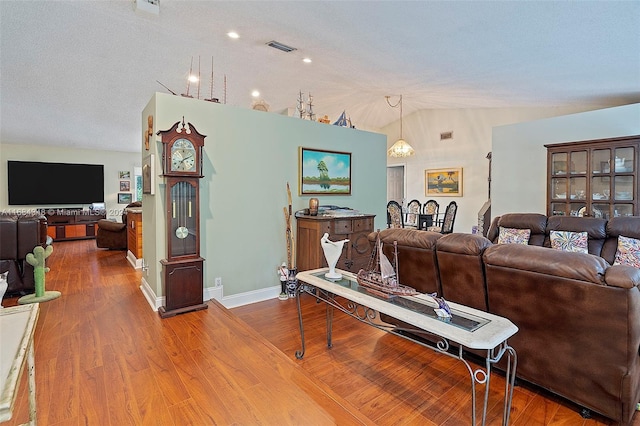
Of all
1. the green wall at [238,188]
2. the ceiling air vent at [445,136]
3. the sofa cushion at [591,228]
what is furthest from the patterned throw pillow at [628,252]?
the ceiling air vent at [445,136]

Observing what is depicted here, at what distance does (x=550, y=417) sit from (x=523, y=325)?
1.68 feet

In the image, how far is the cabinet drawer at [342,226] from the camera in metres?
4.05

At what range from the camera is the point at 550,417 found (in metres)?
1.89

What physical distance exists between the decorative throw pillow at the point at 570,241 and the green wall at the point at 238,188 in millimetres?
2826

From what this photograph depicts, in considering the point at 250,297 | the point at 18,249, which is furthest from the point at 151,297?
the point at 18,249

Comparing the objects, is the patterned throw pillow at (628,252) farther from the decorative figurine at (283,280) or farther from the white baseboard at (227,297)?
the white baseboard at (227,297)

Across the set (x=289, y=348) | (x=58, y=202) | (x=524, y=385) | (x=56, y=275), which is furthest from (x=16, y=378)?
(x=58, y=202)

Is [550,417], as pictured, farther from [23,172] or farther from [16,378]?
[23,172]

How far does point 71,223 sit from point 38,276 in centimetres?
548

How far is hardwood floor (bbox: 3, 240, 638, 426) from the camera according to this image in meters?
1.75

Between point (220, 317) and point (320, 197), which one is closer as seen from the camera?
point (220, 317)

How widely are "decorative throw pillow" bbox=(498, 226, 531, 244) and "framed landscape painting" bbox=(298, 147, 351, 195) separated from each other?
211cm

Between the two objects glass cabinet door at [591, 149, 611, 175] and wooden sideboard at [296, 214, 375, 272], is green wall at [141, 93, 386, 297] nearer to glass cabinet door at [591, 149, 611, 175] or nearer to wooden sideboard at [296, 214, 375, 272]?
wooden sideboard at [296, 214, 375, 272]

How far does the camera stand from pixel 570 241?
3.49 m
